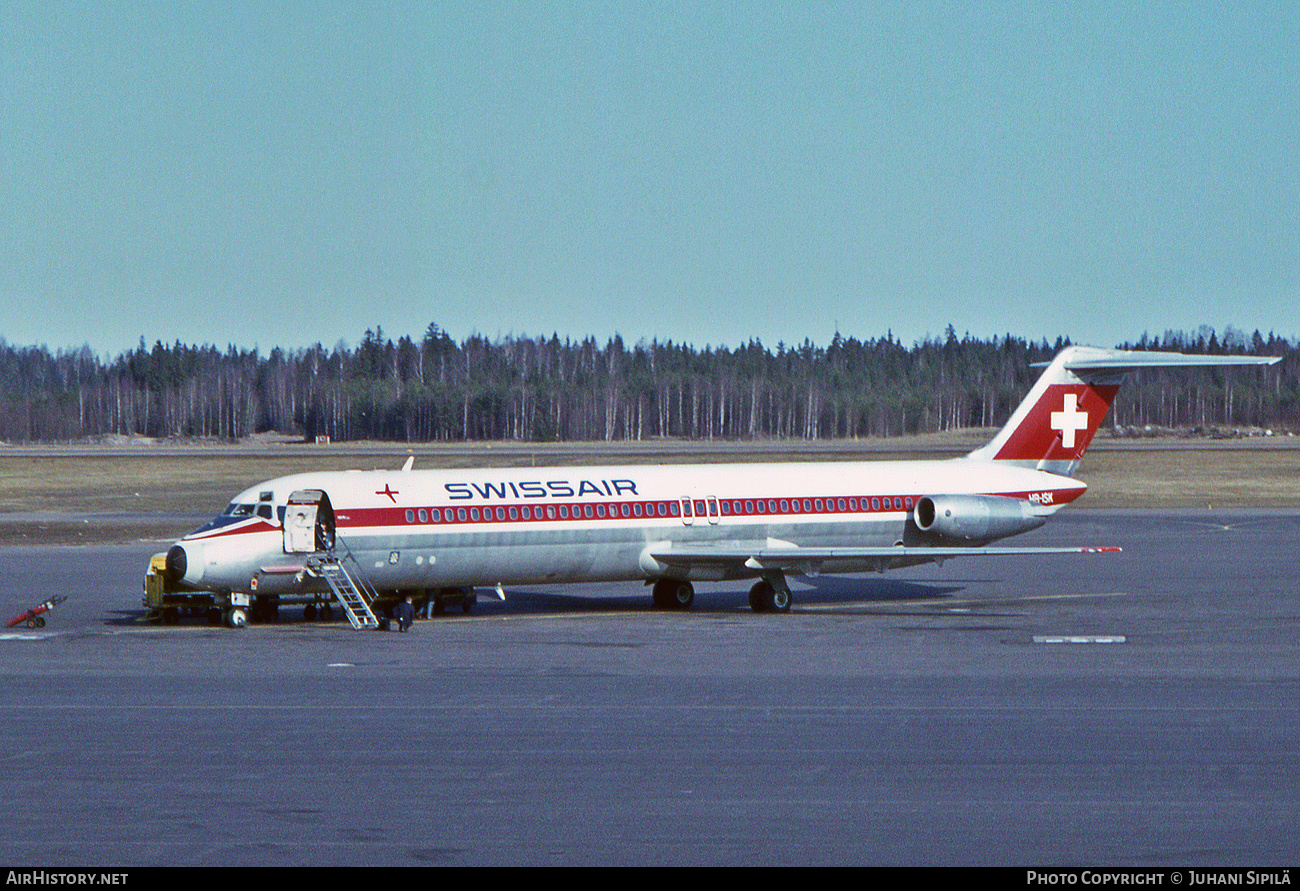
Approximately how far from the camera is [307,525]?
108ft

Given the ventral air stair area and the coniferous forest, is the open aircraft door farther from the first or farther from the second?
the coniferous forest

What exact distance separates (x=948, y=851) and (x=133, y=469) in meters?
89.0

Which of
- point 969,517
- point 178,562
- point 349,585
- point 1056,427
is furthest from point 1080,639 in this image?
point 178,562

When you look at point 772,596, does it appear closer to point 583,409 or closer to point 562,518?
point 562,518

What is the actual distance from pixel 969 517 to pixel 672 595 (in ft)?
25.7

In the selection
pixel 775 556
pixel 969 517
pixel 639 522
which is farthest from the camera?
pixel 969 517

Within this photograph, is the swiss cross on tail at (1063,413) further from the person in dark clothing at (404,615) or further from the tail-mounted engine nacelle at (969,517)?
the person in dark clothing at (404,615)

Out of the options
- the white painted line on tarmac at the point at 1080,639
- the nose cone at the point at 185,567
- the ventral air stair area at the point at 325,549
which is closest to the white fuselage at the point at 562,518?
the nose cone at the point at 185,567

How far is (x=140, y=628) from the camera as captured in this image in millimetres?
32344

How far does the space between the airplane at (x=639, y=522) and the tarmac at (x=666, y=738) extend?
47.0 inches

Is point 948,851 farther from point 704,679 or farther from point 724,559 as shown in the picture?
point 724,559

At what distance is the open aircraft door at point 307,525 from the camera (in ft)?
107

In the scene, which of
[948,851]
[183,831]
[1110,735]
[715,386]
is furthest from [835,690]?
[715,386]

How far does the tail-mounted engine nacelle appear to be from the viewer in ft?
122
